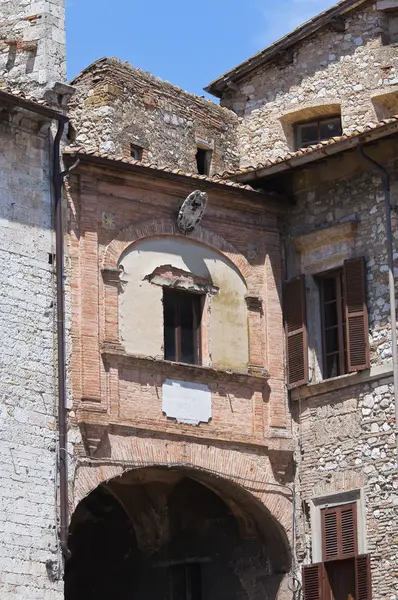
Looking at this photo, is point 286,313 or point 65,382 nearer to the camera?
point 65,382

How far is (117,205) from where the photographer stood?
2298 cm

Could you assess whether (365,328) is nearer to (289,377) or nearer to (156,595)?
(289,377)

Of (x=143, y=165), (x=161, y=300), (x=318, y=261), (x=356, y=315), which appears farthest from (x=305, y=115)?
(x=161, y=300)

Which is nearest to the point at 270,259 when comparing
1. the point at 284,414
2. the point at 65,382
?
the point at 284,414

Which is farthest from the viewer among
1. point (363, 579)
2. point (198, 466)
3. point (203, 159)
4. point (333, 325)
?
point (203, 159)

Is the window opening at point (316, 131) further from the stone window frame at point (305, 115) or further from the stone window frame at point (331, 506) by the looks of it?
the stone window frame at point (331, 506)

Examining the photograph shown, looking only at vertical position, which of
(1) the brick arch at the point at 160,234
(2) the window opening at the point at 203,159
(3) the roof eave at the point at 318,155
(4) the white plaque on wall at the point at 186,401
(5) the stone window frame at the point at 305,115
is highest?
(5) the stone window frame at the point at 305,115

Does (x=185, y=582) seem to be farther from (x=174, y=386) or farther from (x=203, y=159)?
(x=203, y=159)

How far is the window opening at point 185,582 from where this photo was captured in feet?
79.2

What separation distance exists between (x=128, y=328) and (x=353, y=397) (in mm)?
3120

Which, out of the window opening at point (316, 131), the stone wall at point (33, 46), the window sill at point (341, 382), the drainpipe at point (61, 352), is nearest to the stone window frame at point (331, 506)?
the window sill at point (341, 382)

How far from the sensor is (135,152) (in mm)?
25672

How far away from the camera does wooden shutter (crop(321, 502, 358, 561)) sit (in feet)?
73.7

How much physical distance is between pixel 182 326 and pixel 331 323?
6.91 ft
